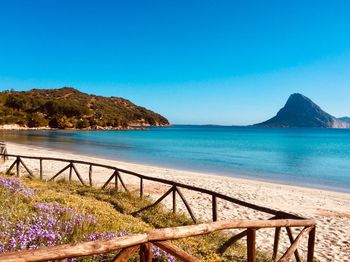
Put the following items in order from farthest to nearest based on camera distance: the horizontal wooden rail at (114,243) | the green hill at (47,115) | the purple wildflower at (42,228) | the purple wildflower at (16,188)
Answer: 1. the green hill at (47,115)
2. the purple wildflower at (16,188)
3. the purple wildflower at (42,228)
4. the horizontal wooden rail at (114,243)

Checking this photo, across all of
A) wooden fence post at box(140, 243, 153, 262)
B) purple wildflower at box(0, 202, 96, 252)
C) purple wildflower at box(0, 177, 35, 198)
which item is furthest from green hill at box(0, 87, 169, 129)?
wooden fence post at box(140, 243, 153, 262)

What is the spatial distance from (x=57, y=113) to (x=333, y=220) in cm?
12492

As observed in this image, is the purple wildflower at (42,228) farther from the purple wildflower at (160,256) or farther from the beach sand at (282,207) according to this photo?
the beach sand at (282,207)

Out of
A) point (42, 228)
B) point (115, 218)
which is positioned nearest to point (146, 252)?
point (42, 228)

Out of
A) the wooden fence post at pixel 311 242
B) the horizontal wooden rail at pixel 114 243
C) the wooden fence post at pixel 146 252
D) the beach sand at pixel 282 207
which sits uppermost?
the horizontal wooden rail at pixel 114 243

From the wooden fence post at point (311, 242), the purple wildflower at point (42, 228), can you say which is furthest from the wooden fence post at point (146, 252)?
the wooden fence post at point (311, 242)

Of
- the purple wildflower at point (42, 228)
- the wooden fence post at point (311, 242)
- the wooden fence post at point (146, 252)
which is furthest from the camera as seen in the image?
the wooden fence post at point (311, 242)

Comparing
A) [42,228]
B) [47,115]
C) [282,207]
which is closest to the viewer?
[42,228]

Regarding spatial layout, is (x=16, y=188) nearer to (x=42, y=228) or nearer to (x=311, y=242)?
(x=42, y=228)

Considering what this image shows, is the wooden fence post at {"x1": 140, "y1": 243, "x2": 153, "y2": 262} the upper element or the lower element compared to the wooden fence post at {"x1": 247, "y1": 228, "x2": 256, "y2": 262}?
upper

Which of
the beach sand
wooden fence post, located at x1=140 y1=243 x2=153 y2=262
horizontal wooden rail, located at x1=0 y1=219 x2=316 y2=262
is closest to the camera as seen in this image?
horizontal wooden rail, located at x1=0 y1=219 x2=316 y2=262

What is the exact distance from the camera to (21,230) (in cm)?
505

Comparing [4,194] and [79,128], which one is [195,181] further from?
[79,128]

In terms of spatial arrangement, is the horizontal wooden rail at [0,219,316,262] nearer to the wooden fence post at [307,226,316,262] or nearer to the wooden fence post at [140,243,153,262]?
the wooden fence post at [140,243,153,262]
